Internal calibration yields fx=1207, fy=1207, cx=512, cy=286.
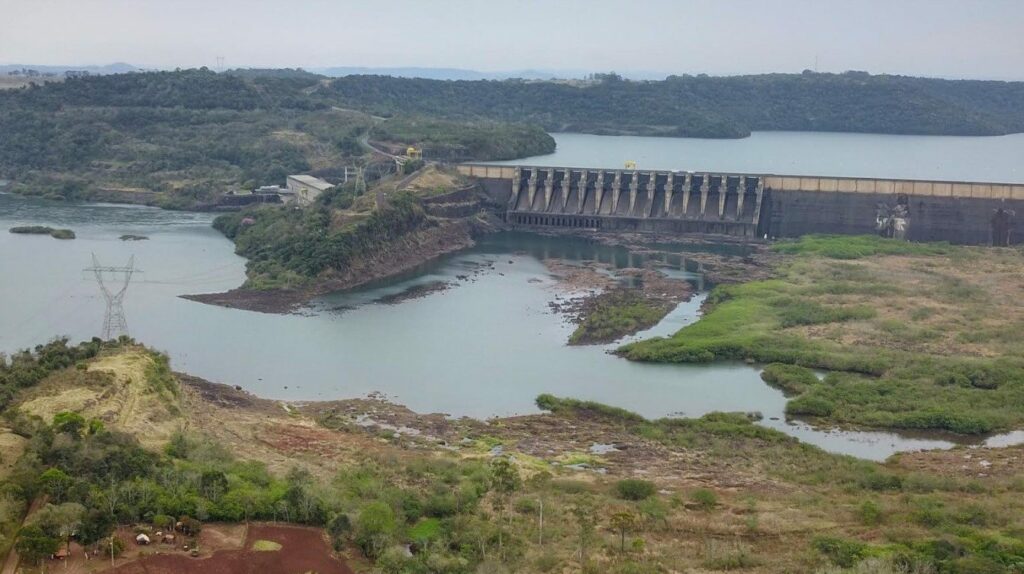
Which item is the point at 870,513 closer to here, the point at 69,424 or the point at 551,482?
the point at 551,482

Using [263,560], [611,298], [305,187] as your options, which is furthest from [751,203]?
[263,560]

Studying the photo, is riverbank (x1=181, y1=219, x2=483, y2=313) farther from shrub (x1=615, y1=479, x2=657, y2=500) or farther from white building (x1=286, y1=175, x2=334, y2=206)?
shrub (x1=615, y1=479, x2=657, y2=500)

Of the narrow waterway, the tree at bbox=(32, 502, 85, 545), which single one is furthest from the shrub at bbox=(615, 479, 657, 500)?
the tree at bbox=(32, 502, 85, 545)

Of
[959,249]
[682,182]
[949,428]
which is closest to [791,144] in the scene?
[682,182]

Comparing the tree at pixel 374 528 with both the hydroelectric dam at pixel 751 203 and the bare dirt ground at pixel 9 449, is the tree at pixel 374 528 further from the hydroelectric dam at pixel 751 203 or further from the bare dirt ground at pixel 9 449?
the hydroelectric dam at pixel 751 203

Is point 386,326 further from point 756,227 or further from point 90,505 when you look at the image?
point 756,227

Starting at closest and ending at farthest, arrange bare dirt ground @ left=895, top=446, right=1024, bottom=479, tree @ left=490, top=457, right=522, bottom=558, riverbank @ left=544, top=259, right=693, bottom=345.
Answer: tree @ left=490, top=457, right=522, bottom=558 → bare dirt ground @ left=895, top=446, right=1024, bottom=479 → riverbank @ left=544, top=259, right=693, bottom=345

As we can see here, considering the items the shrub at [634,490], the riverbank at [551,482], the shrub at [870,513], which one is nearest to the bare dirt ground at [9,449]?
the riverbank at [551,482]
